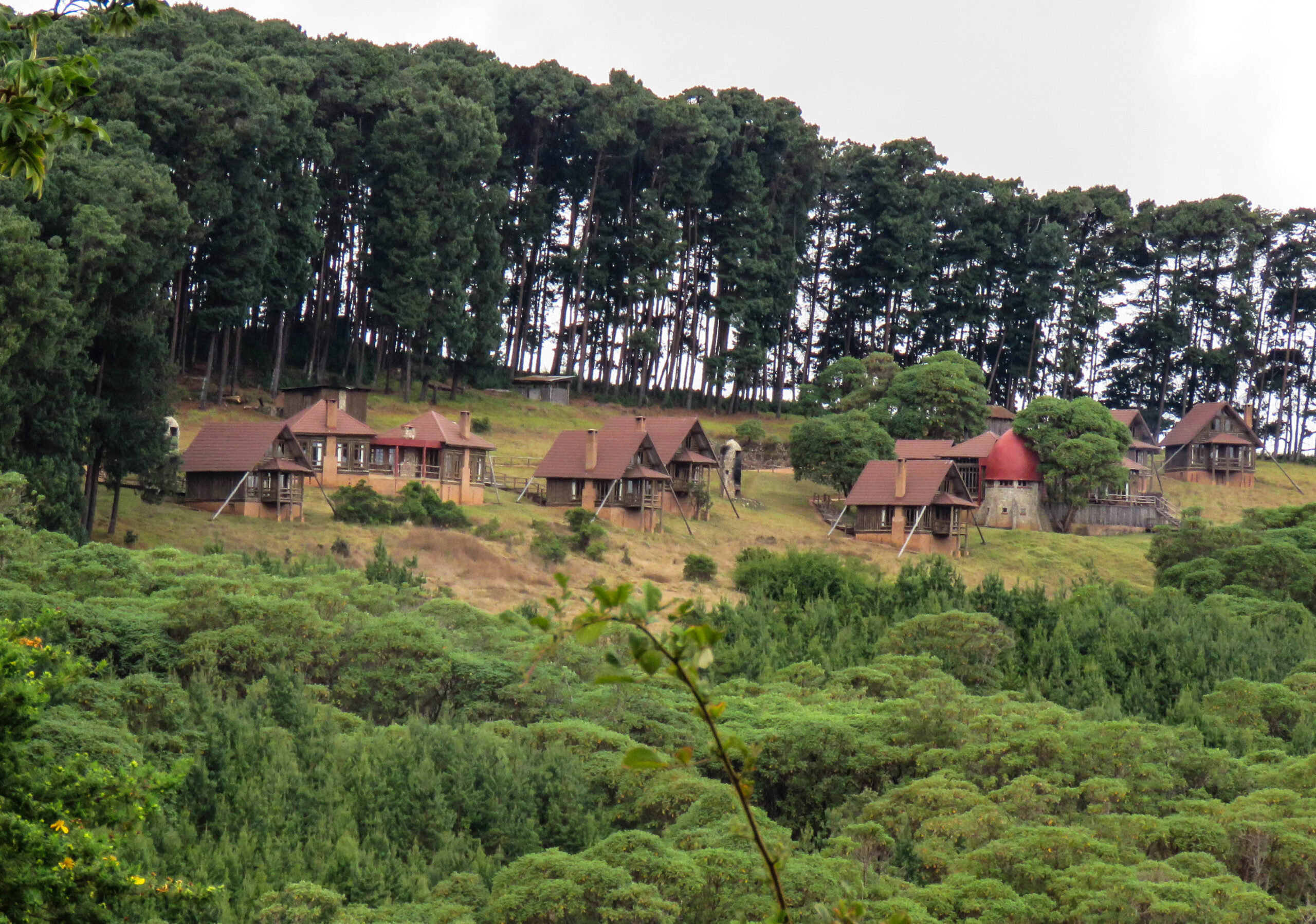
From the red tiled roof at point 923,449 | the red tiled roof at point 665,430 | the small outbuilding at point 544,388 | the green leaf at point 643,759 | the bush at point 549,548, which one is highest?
the small outbuilding at point 544,388

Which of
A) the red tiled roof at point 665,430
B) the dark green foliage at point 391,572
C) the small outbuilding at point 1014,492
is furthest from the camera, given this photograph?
the small outbuilding at point 1014,492

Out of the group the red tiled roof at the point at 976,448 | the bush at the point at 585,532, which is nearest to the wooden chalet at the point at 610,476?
the bush at the point at 585,532

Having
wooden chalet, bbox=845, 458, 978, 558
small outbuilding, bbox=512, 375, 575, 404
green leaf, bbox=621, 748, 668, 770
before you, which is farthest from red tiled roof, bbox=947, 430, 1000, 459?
green leaf, bbox=621, 748, 668, 770

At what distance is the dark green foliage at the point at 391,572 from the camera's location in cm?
3859

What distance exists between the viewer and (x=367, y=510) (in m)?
48.4

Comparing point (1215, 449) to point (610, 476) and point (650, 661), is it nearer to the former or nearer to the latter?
point (610, 476)

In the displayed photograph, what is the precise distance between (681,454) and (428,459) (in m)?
11.7

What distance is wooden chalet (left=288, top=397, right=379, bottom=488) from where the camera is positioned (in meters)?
54.0

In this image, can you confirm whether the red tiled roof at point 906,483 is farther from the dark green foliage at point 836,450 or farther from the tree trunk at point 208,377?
the tree trunk at point 208,377

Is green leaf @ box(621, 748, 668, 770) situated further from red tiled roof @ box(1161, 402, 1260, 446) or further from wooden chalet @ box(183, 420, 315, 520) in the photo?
red tiled roof @ box(1161, 402, 1260, 446)

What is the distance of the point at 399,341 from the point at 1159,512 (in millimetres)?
40679

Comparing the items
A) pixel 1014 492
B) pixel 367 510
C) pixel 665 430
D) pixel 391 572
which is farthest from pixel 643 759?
pixel 1014 492

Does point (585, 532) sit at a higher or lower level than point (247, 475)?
lower

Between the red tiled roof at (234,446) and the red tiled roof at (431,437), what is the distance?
232 inches
